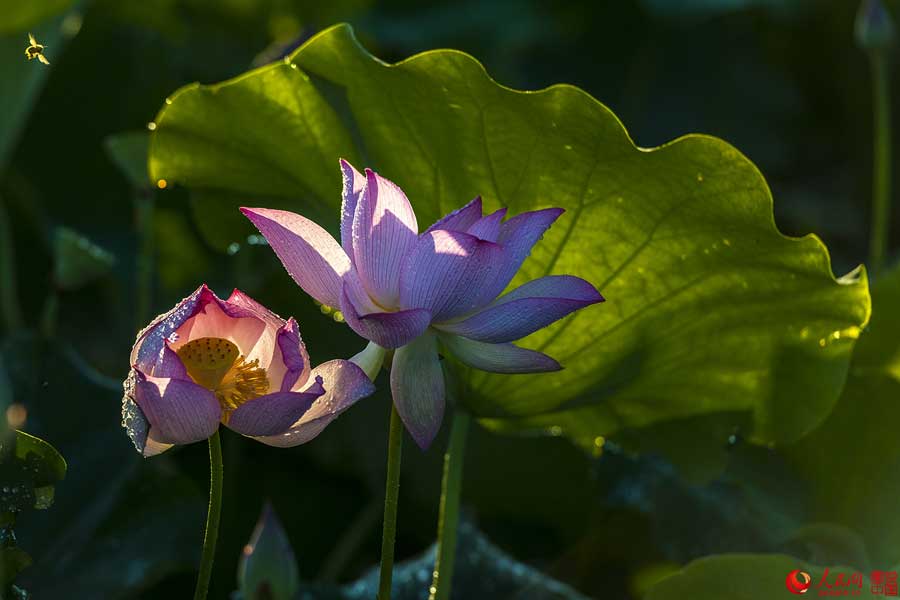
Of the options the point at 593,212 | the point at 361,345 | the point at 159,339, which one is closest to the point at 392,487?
the point at 159,339

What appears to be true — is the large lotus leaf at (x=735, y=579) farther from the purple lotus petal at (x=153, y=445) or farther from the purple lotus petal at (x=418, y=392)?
the purple lotus petal at (x=153, y=445)

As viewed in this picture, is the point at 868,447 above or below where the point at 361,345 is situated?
below

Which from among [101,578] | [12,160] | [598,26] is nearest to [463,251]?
[101,578]

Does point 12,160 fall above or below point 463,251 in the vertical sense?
below

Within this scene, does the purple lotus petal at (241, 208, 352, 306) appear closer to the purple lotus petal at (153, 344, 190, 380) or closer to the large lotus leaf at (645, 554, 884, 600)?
the purple lotus petal at (153, 344, 190, 380)

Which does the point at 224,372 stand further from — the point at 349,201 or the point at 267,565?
the point at 267,565

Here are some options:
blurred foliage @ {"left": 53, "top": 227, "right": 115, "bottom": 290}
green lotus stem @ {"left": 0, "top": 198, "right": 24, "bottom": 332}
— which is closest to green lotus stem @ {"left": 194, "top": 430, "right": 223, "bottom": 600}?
blurred foliage @ {"left": 53, "top": 227, "right": 115, "bottom": 290}

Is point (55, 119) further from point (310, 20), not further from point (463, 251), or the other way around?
point (463, 251)
